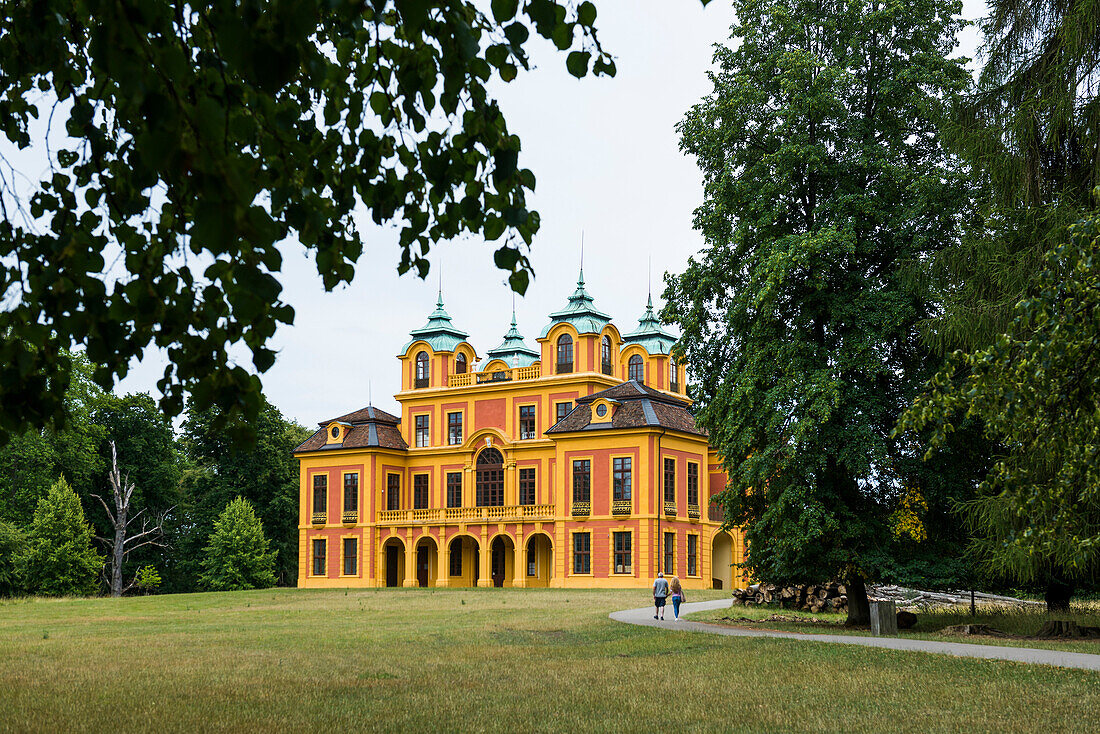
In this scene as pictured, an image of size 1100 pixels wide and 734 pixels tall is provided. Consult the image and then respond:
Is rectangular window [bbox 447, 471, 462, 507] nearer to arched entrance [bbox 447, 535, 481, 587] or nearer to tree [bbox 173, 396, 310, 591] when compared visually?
arched entrance [bbox 447, 535, 481, 587]

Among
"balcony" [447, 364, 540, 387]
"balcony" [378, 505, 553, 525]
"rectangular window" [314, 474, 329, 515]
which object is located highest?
"balcony" [447, 364, 540, 387]

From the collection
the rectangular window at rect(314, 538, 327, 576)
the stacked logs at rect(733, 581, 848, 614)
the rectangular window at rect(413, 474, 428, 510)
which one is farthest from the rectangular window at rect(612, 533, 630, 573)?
the rectangular window at rect(314, 538, 327, 576)

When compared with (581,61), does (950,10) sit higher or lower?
higher

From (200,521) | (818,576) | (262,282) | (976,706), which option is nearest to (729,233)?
(818,576)

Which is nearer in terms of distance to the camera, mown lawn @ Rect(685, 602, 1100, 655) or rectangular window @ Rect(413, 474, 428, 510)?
mown lawn @ Rect(685, 602, 1100, 655)

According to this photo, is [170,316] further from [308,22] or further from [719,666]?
[719,666]

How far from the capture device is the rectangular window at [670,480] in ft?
164

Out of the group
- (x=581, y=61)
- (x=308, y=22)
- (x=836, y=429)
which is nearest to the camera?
(x=308, y=22)

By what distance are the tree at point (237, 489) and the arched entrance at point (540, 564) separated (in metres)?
19.0

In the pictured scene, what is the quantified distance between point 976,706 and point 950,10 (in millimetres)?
17469

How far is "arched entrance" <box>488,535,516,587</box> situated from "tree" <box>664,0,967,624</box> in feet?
107

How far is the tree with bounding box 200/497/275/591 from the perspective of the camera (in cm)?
5828

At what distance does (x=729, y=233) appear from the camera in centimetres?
2477

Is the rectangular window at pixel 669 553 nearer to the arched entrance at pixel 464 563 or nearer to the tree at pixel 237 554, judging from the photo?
the arched entrance at pixel 464 563
